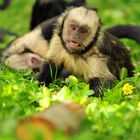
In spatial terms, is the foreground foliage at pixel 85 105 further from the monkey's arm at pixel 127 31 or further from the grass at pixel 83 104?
the monkey's arm at pixel 127 31

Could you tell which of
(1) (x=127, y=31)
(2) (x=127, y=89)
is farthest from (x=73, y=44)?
(1) (x=127, y=31)

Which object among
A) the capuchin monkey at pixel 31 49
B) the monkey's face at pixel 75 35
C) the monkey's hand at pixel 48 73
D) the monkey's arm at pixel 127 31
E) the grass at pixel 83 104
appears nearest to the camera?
the grass at pixel 83 104

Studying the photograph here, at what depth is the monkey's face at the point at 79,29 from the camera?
5.32 meters

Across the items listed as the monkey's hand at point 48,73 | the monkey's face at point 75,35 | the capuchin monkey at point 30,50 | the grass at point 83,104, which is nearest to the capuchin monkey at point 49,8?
the capuchin monkey at point 30,50

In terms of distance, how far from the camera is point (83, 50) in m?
5.52

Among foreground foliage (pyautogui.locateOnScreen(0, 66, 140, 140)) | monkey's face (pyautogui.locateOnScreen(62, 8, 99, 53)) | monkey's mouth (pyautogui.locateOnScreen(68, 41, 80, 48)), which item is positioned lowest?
foreground foliage (pyautogui.locateOnScreen(0, 66, 140, 140))

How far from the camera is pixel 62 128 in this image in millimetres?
3160

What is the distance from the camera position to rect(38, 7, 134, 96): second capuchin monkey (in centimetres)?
537

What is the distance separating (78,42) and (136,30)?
1868 millimetres

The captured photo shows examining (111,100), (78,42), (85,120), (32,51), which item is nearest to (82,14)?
(78,42)

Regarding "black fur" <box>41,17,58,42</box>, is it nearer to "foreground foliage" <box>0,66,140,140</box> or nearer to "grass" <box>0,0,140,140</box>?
"grass" <box>0,0,140,140</box>

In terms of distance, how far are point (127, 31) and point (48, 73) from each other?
5.68 feet

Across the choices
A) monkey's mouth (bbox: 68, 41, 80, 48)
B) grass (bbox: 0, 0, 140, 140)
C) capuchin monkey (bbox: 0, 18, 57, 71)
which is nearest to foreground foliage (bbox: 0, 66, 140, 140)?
grass (bbox: 0, 0, 140, 140)

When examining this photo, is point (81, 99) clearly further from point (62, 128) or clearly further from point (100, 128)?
point (62, 128)
